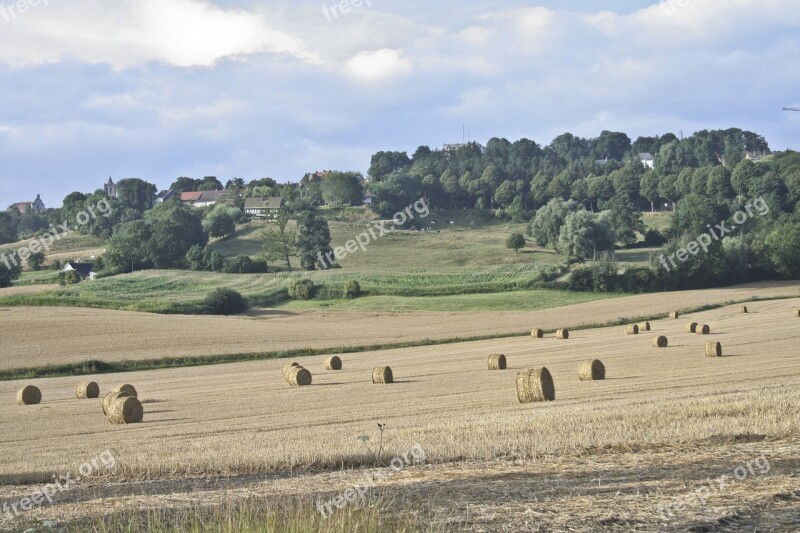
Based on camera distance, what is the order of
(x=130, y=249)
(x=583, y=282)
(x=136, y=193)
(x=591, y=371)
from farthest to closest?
(x=136, y=193) < (x=130, y=249) < (x=583, y=282) < (x=591, y=371)

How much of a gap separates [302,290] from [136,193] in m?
118

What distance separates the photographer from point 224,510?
834cm

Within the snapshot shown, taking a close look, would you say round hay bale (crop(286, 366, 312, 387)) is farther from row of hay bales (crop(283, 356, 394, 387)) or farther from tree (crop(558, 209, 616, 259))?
tree (crop(558, 209, 616, 259))

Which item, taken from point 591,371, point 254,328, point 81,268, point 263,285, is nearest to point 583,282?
point 263,285

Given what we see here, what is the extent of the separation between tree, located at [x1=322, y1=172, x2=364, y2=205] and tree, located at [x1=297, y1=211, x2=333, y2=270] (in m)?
59.3

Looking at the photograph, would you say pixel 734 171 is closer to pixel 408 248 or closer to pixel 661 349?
pixel 408 248

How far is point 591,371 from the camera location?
26.3 m

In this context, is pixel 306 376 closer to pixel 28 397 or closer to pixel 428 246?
pixel 28 397

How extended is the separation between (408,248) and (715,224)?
34.0 metres

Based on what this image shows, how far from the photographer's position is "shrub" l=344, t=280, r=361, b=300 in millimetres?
74250

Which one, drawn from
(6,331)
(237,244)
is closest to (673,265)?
(6,331)

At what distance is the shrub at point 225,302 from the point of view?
68562mm

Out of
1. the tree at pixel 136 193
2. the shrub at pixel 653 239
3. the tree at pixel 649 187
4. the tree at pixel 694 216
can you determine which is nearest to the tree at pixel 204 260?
the shrub at pixel 653 239

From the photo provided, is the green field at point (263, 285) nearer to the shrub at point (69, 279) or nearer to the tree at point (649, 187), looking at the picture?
the shrub at point (69, 279)
